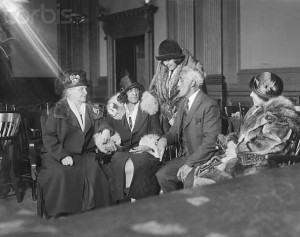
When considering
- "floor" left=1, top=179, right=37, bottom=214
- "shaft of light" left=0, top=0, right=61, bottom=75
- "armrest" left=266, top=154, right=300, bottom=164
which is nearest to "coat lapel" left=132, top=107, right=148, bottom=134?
"floor" left=1, top=179, right=37, bottom=214

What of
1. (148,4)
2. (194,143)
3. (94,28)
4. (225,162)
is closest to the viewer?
(225,162)

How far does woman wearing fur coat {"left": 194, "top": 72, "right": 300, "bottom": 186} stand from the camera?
105 inches

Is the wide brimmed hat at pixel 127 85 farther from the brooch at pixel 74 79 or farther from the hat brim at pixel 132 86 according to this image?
the brooch at pixel 74 79

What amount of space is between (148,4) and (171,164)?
5299mm

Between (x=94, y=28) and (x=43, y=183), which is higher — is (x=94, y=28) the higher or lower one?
the higher one

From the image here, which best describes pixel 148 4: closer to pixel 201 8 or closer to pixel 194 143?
pixel 201 8

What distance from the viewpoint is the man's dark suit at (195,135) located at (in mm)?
3189

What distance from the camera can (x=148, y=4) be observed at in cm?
807

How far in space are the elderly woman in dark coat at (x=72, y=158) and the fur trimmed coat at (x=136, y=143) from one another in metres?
0.12

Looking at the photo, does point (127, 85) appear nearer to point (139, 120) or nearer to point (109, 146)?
point (139, 120)

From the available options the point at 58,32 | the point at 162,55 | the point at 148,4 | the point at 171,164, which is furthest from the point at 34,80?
the point at 171,164

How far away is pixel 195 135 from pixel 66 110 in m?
1.09

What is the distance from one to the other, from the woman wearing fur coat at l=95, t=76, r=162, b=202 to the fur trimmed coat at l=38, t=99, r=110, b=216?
0.13 metres

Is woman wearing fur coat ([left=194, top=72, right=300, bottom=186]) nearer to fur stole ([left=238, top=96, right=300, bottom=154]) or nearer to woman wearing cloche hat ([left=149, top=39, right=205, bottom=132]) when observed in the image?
fur stole ([left=238, top=96, right=300, bottom=154])
